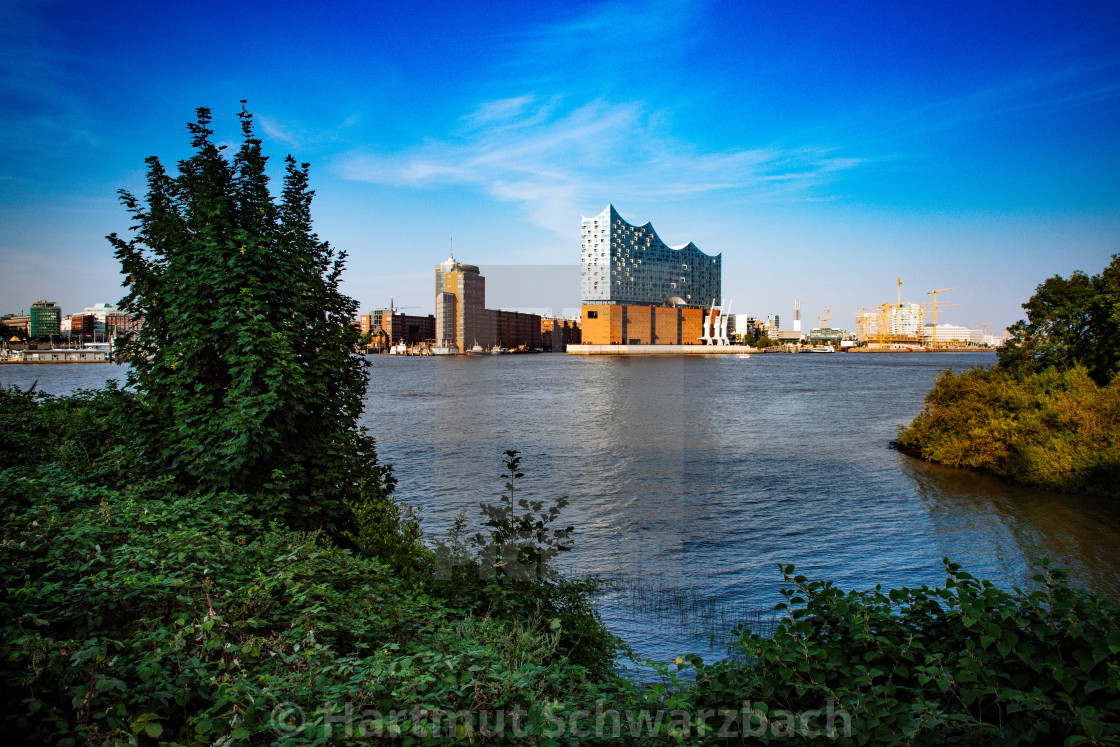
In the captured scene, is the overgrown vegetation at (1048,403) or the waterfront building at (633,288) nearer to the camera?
the overgrown vegetation at (1048,403)

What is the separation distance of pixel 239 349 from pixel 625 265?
175 metres

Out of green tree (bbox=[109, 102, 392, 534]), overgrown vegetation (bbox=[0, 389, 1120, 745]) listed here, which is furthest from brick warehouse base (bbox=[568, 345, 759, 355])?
overgrown vegetation (bbox=[0, 389, 1120, 745])

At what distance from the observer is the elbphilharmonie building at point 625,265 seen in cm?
17312

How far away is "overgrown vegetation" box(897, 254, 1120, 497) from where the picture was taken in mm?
18547

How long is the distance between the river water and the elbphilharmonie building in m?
138

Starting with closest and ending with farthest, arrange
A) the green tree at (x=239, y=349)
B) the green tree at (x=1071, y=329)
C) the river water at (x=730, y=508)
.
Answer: the green tree at (x=239, y=349)
the river water at (x=730, y=508)
the green tree at (x=1071, y=329)

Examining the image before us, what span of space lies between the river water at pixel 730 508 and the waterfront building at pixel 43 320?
420 feet

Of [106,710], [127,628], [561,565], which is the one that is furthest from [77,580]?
[561,565]

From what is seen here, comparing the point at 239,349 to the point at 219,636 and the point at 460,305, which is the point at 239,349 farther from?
the point at 460,305

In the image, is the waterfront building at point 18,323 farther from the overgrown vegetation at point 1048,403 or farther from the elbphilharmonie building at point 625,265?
the overgrown vegetation at point 1048,403

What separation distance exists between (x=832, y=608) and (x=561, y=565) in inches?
314

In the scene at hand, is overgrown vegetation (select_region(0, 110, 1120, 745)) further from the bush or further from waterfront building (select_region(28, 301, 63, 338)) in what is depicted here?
waterfront building (select_region(28, 301, 63, 338))
